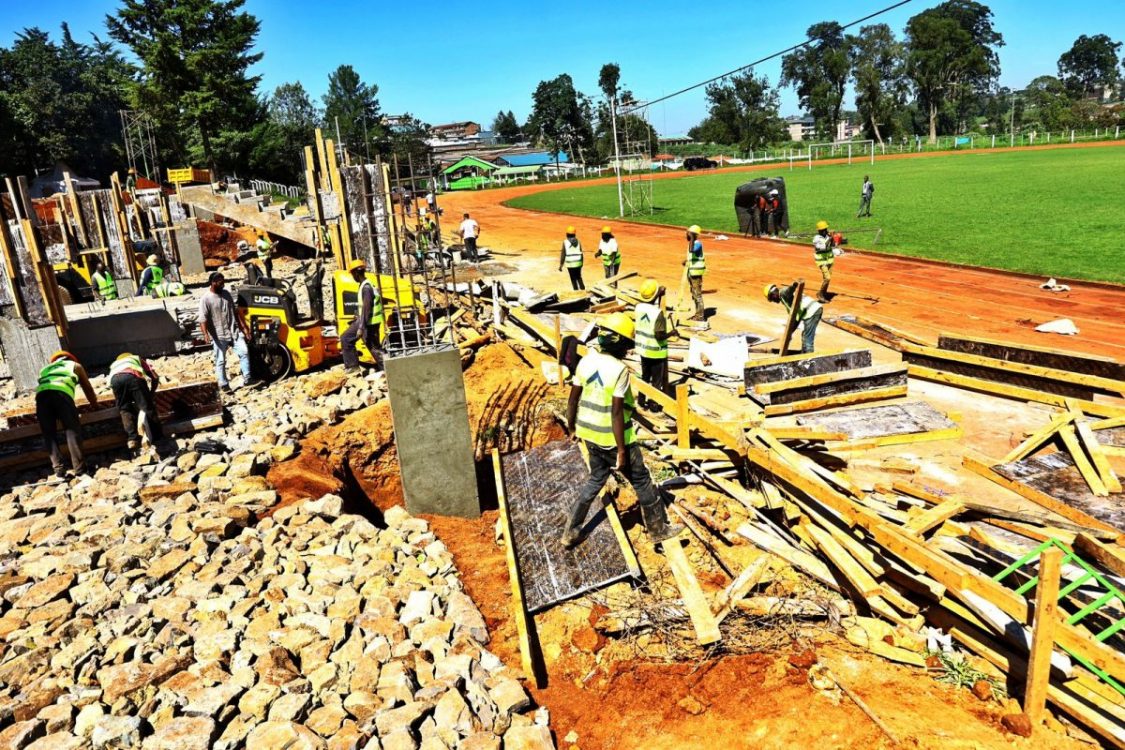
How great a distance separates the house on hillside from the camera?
65.6m

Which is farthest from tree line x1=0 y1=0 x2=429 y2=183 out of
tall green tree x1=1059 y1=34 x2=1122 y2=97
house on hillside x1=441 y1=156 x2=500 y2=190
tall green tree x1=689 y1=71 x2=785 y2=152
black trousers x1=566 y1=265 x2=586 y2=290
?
tall green tree x1=1059 y1=34 x2=1122 y2=97

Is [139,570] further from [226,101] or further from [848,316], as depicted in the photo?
[226,101]

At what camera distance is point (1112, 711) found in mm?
4199

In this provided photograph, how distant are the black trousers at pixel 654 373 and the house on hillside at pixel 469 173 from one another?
58.7m

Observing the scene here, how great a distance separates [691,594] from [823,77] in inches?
4063

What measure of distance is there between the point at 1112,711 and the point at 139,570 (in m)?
7.41

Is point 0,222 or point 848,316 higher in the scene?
point 0,222

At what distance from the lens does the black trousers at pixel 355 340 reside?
11.2 m

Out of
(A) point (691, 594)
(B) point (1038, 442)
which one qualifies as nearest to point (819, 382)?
(B) point (1038, 442)

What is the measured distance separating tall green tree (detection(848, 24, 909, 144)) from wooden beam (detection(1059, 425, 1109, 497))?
80000mm

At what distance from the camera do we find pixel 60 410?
8234 mm

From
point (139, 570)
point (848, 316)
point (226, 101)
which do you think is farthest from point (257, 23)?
point (139, 570)

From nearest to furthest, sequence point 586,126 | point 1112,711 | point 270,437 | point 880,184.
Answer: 1. point 1112,711
2. point 270,437
3. point 880,184
4. point 586,126

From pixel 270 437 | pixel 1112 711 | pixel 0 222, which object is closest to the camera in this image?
pixel 1112 711
